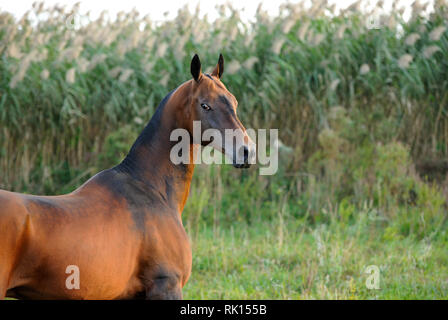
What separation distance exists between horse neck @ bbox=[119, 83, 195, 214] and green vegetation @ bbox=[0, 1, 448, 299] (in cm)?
272

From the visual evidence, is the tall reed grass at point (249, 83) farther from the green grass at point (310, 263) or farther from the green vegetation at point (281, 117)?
the green grass at point (310, 263)

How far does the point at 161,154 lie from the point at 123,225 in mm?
513

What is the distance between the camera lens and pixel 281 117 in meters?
7.77

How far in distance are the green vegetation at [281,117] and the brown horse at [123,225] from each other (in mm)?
2803

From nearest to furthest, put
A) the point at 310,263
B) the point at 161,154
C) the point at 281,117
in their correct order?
the point at 161,154, the point at 310,263, the point at 281,117

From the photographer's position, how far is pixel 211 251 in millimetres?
5801

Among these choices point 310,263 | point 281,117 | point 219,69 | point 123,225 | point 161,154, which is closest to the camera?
point 123,225

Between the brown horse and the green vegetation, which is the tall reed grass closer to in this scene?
the green vegetation

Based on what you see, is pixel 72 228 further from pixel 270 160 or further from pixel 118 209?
pixel 270 160

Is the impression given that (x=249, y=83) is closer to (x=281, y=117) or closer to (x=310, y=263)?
(x=281, y=117)

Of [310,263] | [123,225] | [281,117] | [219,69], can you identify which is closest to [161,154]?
[123,225]

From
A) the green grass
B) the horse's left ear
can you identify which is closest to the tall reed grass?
the green grass

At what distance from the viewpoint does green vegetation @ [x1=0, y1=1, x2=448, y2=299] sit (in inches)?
252

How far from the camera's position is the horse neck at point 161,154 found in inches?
116
